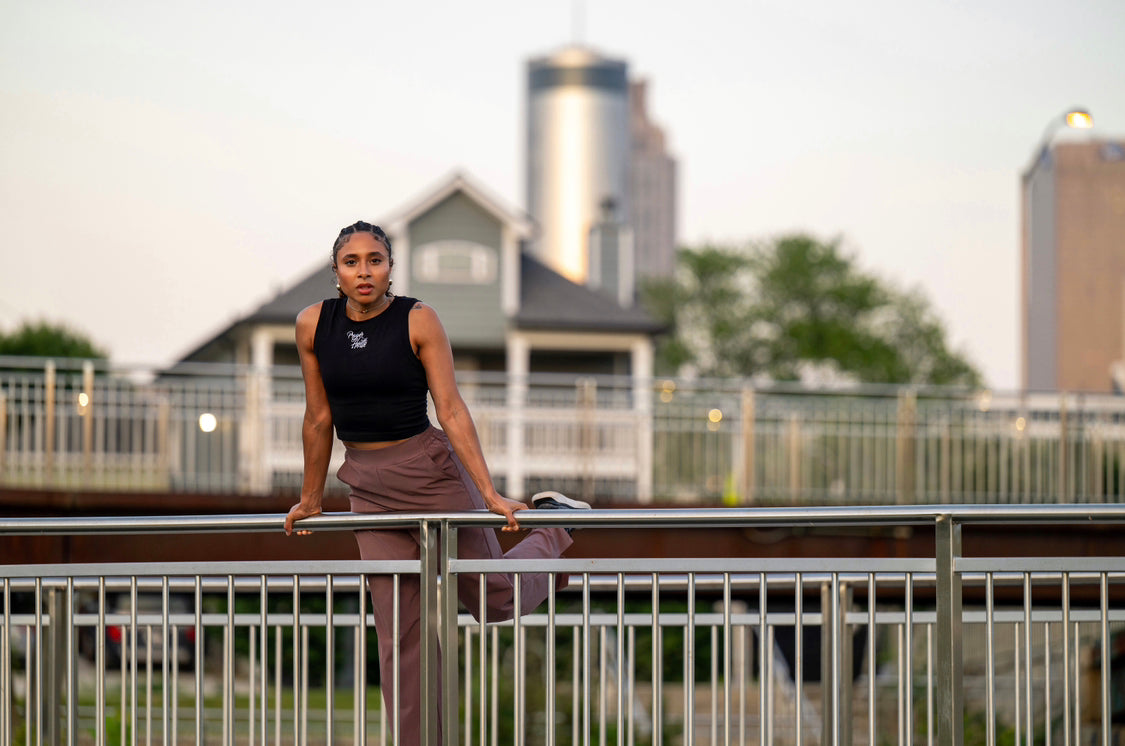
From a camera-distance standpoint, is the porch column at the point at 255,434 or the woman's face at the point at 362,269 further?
the porch column at the point at 255,434

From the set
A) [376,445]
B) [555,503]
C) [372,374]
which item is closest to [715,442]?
[555,503]

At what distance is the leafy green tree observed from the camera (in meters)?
66.1

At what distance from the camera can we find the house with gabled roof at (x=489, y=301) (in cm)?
2895

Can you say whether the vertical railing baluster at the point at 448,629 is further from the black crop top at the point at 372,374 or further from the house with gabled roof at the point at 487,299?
the house with gabled roof at the point at 487,299

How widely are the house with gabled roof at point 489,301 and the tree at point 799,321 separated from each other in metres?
47.0

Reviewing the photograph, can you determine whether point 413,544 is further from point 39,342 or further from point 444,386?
point 39,342

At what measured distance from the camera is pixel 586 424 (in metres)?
16.5

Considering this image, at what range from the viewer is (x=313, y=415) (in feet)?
17.4

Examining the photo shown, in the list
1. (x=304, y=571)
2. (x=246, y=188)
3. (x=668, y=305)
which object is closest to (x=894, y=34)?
(x=668, y=305)

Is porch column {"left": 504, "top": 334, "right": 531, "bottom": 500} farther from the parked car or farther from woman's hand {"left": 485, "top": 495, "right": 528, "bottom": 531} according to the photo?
woman's hand {"left": 485, "top": 495, "right": 528, "bottom": 531}

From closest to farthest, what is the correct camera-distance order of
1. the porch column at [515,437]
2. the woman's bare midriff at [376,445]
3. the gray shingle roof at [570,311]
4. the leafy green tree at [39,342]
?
the woman's bare midriff at [376,445] < the porch column at [515,437] < the gray shingle roof at [570,311] < the leafy green tree at [39,342]

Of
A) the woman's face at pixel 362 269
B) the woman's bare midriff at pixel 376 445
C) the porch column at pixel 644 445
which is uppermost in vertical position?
the woman's face at pixel 362 269

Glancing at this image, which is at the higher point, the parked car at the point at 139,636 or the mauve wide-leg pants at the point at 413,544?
the mauve wide-leg pants at the point at 413,544

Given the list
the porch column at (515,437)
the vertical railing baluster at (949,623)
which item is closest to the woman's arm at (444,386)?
the vertical railing baluster at (949,623)
